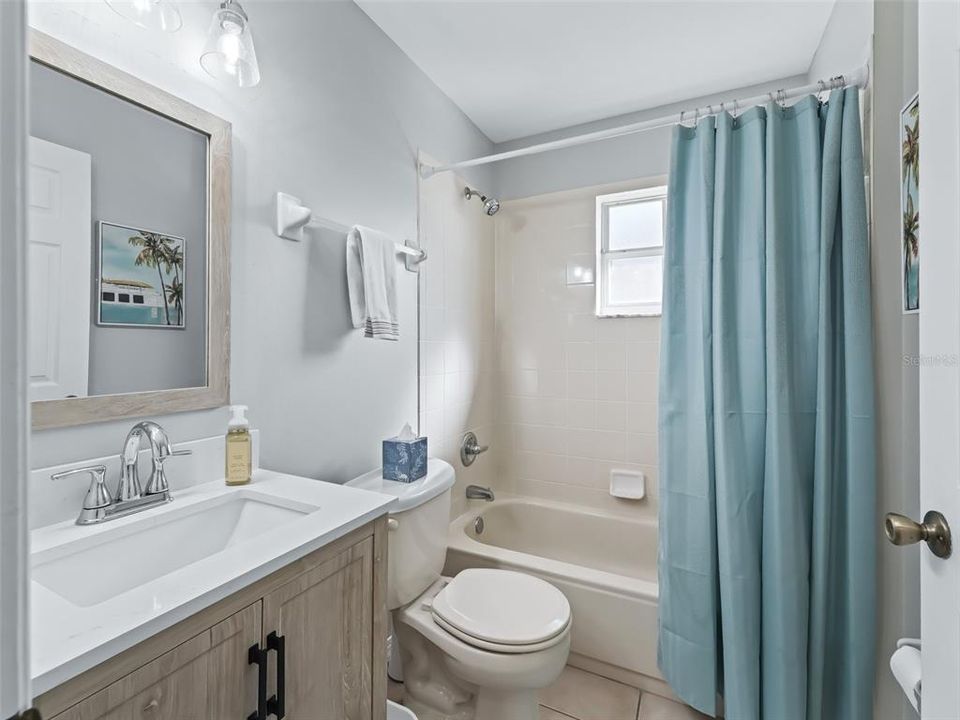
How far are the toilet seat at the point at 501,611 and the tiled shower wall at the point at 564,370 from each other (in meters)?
1.01

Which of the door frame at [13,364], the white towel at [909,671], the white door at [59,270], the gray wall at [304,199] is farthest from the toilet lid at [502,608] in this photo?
the door frame at [13,364]

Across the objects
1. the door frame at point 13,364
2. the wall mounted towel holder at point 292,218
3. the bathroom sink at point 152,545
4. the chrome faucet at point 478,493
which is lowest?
the chrome faucet at point 478,493

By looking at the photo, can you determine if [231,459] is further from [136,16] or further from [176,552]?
[136,16]

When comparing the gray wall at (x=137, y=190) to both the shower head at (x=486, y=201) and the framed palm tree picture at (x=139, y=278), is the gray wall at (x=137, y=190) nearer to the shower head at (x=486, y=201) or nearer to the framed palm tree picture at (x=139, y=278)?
the framed palm tree picture at (x=139, y=278)

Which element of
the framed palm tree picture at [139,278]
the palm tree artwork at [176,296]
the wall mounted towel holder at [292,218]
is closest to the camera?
the framed palm tree picture at [139,278]

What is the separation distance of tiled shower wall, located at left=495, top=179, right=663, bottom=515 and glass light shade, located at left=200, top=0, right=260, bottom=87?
173cm

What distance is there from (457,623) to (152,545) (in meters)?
0.83

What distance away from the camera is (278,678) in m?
0.73

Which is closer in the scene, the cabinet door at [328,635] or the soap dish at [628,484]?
the cabinet door at [328,635]

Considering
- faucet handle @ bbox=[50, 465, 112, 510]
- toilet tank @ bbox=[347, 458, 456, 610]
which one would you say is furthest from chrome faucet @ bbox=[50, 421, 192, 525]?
toilet tank @ bbox=[347, 458, 456, 610]

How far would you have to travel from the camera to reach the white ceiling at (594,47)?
1.65m

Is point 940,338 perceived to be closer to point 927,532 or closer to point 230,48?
point 927,532

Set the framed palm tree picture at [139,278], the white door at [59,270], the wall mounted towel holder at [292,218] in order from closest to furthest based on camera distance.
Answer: the white door at [59,270] → the framed palm tree picture at [139,278] → the wall mounted towel holder at [292,218]

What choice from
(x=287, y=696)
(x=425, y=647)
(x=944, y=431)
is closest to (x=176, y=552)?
(x=287, y=696)
